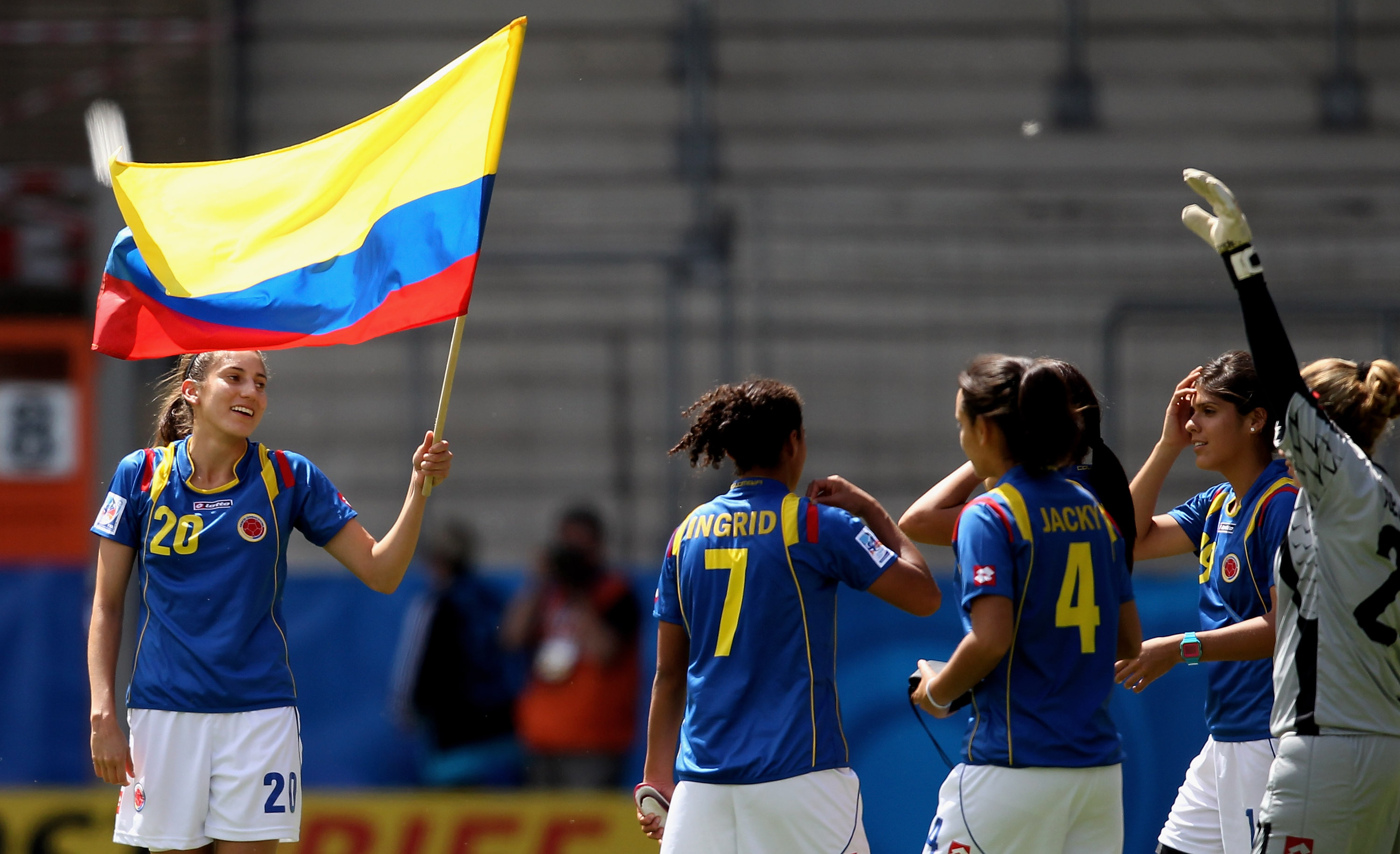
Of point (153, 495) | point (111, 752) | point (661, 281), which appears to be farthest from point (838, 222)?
point (111, 752)

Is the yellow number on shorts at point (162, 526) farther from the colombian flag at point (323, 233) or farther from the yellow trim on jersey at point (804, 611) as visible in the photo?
the yellow trim on jersey at point (804, 611)

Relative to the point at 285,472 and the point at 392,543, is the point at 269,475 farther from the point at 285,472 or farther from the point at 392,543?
the point at 392,543

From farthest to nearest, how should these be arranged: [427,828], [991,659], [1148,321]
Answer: [1148,321]
[427,828]
[991,659]

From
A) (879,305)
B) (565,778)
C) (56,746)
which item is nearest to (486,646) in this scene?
(565,778)

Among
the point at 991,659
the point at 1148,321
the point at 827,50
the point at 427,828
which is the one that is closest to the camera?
the point at 991,659

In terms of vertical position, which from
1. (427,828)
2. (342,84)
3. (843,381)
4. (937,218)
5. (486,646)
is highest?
(342,84)

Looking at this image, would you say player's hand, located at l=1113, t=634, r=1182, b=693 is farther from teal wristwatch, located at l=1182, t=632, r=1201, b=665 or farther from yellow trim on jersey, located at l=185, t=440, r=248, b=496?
yellow trim on jersey, located at l=185, t=440, r=248, b=496

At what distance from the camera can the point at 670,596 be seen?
3168mm

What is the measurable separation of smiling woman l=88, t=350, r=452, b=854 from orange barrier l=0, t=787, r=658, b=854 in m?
2.77

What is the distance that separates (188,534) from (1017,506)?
76.8 inches

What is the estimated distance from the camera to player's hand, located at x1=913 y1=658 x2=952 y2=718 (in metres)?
2.88

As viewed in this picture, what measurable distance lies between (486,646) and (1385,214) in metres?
4.69

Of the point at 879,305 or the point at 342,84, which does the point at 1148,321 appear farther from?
the point at 342,84

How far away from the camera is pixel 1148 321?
265 inches
